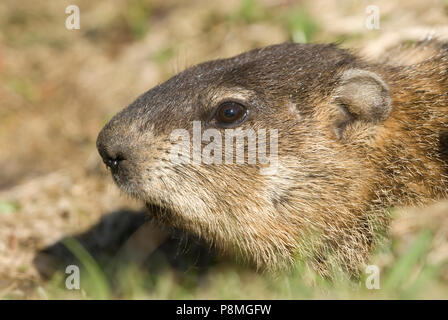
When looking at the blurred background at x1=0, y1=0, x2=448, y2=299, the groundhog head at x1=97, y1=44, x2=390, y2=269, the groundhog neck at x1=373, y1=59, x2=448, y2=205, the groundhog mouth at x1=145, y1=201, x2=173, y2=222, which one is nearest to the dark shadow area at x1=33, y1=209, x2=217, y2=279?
the blurred background at x1=0, y1=0, x2=448, y2=299

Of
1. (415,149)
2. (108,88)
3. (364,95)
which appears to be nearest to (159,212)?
(364,95)

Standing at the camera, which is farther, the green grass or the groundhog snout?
the groundhog snout

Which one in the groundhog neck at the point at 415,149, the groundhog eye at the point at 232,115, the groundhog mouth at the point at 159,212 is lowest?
the groundhog mouth at the point at 159,212

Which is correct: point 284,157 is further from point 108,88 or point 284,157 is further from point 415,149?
point 108,88

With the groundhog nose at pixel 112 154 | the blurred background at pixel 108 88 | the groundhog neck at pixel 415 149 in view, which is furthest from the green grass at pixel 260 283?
the groundhog nose at pixel 112 154

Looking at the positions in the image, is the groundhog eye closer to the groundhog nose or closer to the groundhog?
the groundhog

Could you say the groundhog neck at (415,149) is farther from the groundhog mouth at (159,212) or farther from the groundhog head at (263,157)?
the groundhog mouth at (159,212)
